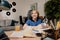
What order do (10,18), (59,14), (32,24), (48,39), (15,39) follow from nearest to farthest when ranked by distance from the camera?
(48,39), (15,39), (32,24), (10,18), (59,14)

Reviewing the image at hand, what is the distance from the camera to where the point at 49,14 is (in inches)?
136

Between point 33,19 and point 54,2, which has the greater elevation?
point 54,2

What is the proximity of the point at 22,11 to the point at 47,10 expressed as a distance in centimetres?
72

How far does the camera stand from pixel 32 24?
2.80 m

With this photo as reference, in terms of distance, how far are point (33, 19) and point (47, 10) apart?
76 centimetres

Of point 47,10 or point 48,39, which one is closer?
point 48,39

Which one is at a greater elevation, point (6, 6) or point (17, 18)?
point (6, 6)

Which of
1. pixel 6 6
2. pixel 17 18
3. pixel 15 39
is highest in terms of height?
pixel 6 6

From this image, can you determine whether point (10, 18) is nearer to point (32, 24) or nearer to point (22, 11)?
point (22, 11)

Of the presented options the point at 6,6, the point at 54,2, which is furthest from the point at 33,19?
the point at 6,6

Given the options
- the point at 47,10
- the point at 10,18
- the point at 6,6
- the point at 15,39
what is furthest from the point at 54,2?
the point at 6,6

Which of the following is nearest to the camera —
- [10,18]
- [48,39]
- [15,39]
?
[48,39]

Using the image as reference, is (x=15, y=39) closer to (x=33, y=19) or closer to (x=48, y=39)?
(x=48, y=39)

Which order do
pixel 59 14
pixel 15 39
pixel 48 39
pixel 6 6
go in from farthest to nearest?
1. pixel 59 14
2. pixel 15 39
3. pixel 48 39
4. pixel 6 6
